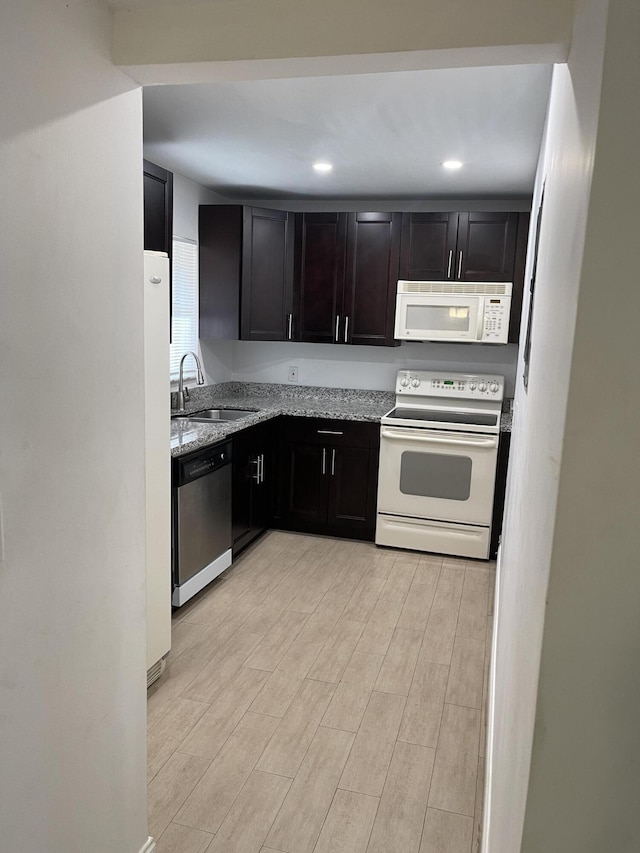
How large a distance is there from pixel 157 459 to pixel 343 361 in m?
2.68

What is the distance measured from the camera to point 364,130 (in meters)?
3.06

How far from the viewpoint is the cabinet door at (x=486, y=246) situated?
4.33 meters

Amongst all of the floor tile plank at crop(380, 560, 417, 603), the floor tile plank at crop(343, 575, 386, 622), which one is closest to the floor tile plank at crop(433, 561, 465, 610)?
the floor tile plank at crop(380, 560, 417, 603)

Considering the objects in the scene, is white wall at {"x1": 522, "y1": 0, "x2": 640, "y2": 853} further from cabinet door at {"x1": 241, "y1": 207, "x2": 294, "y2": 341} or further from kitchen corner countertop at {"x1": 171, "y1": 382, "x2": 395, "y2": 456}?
cabinet door at {"x1": 241, "y1": 207, "x2": 294, "y2": 341}

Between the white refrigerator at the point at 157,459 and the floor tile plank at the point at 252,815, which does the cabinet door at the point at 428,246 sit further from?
the floor tile plank at the point at 252,815

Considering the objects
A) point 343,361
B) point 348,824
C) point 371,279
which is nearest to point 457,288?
point 371,279

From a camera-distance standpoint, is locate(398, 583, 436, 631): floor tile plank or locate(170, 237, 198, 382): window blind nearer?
locate(398, 583, 436, 631): floor tile plank

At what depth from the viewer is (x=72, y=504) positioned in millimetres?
1440

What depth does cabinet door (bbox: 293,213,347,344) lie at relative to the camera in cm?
468

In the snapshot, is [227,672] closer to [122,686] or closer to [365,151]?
[122,686]

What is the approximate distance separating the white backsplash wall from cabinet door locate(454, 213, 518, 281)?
61 centimetres

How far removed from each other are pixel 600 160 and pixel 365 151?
9.87ft

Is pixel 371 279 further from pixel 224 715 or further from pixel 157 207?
pixel 224 715

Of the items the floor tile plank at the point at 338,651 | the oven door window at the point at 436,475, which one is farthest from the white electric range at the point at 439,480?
the floor tile plank at the point at 338,651
